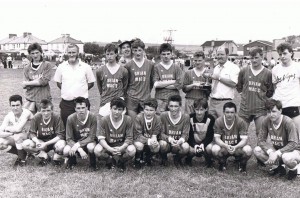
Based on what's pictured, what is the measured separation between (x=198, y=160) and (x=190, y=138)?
0.54m

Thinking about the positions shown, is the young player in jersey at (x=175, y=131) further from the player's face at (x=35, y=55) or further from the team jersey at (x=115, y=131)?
the player's face at (x=35, y=55)

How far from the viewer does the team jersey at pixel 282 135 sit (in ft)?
16.6

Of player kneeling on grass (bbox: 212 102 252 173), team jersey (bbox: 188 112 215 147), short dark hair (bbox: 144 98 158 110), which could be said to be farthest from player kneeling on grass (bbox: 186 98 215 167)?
short dark hair (bbox: 144 98 158 110)

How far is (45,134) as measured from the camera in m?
5.73

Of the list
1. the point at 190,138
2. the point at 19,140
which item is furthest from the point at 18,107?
the point at 190,138

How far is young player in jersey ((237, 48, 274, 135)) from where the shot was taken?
18.2 feet

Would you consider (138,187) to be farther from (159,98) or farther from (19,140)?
(19,140)

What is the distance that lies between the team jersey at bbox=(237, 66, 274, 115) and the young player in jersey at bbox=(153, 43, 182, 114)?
1.08 meters

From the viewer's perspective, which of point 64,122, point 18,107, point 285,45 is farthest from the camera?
point 64,122

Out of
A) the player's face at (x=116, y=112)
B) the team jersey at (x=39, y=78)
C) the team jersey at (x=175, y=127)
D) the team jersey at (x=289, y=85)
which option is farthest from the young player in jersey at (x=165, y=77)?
the team jersey at (x=39, y=78)

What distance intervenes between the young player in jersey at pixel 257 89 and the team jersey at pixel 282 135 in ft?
0.64

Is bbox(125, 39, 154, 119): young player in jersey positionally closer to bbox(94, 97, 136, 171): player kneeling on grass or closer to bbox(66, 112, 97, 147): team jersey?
bbox(94, 97, 136, 171): player kneeling on grass

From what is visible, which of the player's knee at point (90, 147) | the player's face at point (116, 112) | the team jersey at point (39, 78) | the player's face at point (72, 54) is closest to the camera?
the player's face at point (116, 112)

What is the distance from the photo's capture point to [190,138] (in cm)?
582
